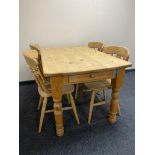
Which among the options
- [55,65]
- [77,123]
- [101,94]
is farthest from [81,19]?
[77,123]

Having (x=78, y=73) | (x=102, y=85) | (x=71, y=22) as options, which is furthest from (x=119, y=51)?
(x=71, y=22)

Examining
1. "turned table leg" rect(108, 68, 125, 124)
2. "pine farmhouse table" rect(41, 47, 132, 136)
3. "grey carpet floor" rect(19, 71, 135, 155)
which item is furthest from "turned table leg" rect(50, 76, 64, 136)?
"turned table leg" rect(108, 68, 125, 124)

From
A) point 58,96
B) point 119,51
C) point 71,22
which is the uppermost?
point 71,22

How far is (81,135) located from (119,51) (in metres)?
1.17

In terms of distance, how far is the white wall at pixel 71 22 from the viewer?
3002 mm

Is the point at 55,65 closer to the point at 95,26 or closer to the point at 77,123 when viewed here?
the point at 77,123

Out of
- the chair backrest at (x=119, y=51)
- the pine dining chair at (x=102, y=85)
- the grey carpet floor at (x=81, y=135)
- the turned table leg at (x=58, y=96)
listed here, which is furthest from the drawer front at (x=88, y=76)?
the grey carpet floor at (x=81, y=135)

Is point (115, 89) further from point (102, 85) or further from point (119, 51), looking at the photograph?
point (119, 51)

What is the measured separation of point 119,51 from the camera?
89.0 inches

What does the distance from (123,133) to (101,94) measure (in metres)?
0.99

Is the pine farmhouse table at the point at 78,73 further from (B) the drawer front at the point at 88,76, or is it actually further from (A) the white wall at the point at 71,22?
(A) the white wall at the point at 71,22
